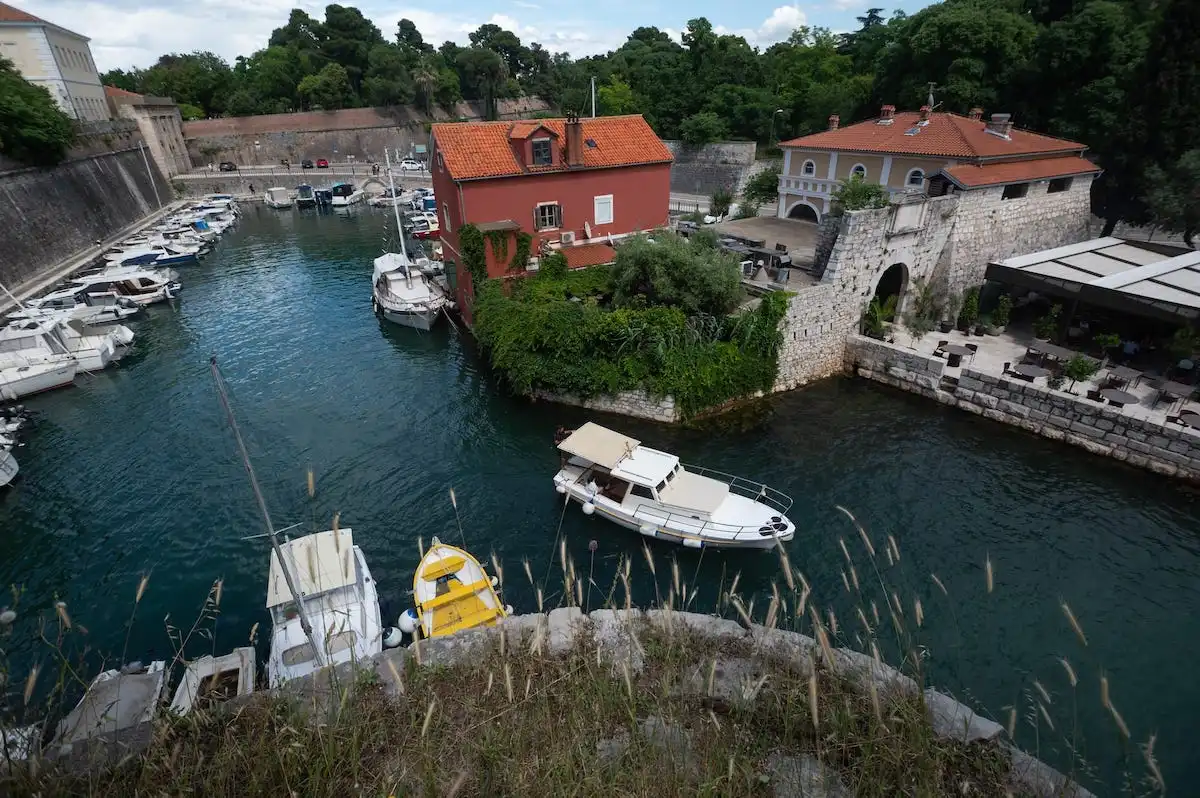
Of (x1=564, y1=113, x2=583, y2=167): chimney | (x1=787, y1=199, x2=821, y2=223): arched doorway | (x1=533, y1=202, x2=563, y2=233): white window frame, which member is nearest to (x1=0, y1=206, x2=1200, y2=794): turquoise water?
(x1=533, y1=202, x2=563, y2=233): white window frame

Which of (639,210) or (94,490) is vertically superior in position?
(639,210)

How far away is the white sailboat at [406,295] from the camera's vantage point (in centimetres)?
2660

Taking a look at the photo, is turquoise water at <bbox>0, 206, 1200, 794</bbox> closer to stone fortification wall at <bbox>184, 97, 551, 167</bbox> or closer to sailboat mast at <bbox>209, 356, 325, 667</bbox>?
sailboat mast at <bbox>209, 356, 325, 667</bbox>

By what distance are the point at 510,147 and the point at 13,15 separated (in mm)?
59086

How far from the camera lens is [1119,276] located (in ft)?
63.9

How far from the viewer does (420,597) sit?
1186 centimetres

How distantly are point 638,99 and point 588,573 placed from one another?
55.8 m

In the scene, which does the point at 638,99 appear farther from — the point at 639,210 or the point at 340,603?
the point at 340,603

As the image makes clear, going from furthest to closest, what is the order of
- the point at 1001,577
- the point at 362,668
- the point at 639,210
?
the point at 639,210, the point at 1001,577, the point at 362,668

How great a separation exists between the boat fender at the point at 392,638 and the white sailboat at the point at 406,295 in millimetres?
17318

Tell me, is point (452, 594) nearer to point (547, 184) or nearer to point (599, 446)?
point (599, 446)

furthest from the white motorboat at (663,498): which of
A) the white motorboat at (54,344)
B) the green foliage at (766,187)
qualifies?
the green foliage at (766,187)

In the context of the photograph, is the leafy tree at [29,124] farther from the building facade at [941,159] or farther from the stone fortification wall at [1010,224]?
the stone fortification wall at [1010,224]

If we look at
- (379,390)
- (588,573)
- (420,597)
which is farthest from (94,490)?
(588,573)
